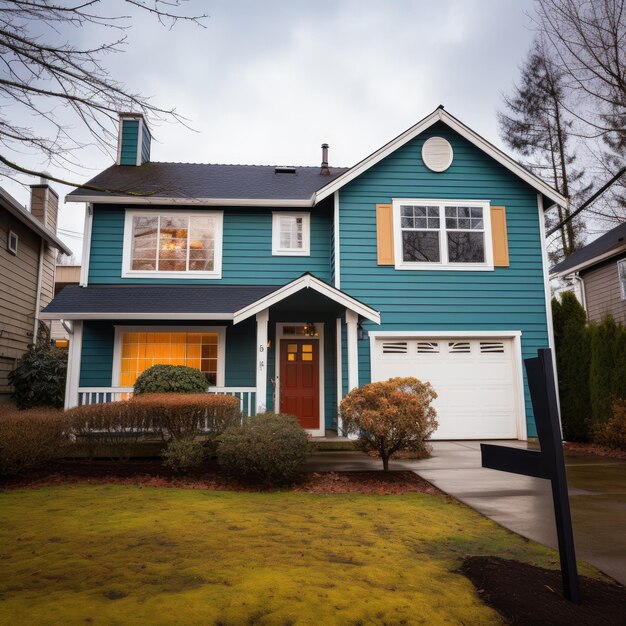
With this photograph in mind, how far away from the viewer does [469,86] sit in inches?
1043

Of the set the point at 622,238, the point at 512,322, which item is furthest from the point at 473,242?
the point at 622,238

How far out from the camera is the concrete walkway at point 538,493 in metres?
4.36

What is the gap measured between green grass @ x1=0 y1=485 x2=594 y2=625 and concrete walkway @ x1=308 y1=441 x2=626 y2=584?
357 millimetres

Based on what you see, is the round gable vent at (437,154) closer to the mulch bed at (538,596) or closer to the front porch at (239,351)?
the front porch at (239,351)

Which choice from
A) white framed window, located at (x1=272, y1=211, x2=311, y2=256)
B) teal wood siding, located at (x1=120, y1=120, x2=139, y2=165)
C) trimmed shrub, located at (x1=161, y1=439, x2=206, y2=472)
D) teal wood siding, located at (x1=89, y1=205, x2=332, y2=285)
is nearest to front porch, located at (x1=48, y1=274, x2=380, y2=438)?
teal wood siding, located at (x1=89, y1=205, x2=332, y2=285)

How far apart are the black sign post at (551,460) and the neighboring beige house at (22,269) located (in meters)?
12.2

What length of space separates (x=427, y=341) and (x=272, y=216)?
4675 mm

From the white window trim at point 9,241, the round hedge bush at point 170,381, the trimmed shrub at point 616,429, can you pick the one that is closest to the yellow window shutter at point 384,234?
the round hedge bush at point 170,381

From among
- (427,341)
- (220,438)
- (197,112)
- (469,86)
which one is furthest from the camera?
(469,86)

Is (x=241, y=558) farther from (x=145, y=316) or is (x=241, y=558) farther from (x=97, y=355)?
(x=97, y=355)

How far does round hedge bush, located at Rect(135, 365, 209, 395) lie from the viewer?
9.30 meters

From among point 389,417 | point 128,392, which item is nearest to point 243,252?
point 128,392

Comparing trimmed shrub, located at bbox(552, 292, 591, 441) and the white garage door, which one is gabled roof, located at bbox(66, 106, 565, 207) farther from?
the white garage door

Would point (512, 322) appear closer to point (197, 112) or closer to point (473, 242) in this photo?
point (473, 242)
